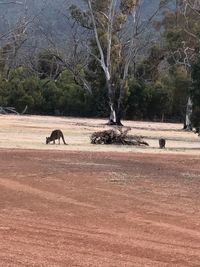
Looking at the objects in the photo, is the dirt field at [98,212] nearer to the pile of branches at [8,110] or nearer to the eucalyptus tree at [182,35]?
the eucalyptus tree at [182,35]

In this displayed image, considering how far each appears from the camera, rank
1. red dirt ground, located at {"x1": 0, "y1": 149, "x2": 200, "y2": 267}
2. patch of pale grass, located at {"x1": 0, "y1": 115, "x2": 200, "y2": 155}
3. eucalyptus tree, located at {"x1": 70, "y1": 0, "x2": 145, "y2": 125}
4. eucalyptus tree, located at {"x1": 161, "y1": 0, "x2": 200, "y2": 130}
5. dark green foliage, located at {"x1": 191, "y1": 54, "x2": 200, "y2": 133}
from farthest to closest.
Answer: eucalyptus tree, located at {"x1": 70, "y1": 0, "x2": 145, "y2": 125}, eucalyptus tree, located at {"x1": 161, "y1": 0, "x2": 200, "y2": 130}, dark green foliage, located at {"x1": 191, "y1": 54, "x2": 200, "y2": 133}, patch of pale grass, located at {"x1": 0, "y1": 115, "x2": 200, "y2": 155}, red dirt ground, located at {"x1": 0, "y1": 149, "x2": 200, "y2": 267}

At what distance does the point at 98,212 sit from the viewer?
40.4 ft

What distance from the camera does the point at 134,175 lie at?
61.5 ft

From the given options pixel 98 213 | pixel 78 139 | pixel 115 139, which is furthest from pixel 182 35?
pixel 98 213

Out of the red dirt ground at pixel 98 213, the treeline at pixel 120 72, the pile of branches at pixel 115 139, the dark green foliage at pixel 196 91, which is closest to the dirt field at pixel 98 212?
the red dirt ground at pixel 98 213

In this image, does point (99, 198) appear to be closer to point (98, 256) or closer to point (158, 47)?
point (98, 256)

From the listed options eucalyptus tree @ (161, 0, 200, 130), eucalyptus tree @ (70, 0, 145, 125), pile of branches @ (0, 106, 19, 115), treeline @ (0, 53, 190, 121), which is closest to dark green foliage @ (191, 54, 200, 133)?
eucalyptus tree @ (161, 0, 200, 130)

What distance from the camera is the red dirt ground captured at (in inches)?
338

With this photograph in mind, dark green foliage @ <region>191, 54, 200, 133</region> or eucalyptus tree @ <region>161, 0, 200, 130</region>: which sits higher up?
eucalyptus tree @ <region>161, 0, 200, 130</region>

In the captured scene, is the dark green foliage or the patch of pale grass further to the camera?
the dark green foliage

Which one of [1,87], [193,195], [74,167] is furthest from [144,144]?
[1,87]

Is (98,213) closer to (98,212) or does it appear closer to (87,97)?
(98,212)

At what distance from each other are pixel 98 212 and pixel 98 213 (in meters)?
0.12

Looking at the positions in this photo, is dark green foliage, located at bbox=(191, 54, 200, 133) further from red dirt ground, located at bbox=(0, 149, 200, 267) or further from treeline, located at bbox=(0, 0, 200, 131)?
treeline, located at bbox=(0, 0, 200, 131)
